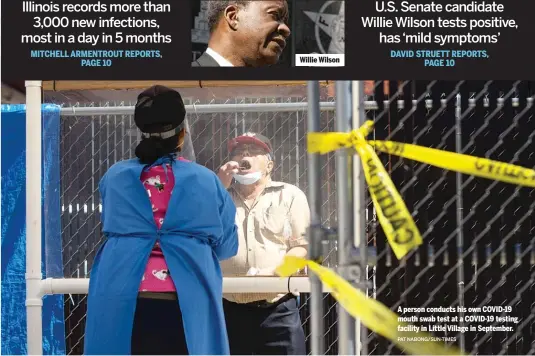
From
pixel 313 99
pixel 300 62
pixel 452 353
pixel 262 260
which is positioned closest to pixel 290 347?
pixel 262 260

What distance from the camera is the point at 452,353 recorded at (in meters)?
5.04

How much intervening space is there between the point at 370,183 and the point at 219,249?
0.81 meters

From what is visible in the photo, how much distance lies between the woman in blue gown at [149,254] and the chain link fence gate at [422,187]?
127 centimetres

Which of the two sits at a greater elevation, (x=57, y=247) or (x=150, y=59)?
(x=150, y=59)

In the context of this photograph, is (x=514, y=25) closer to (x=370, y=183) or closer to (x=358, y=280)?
(x=370, y=183)

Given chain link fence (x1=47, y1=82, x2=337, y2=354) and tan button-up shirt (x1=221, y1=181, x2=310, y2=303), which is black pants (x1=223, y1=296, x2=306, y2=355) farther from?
chain link fence (x1=47, y1=82, x2=337, y2=354)

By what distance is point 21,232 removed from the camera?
5238 millimetres

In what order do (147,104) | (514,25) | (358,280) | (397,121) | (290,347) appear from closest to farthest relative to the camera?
(358,280)
(147,104)
(514,25)
(290,347)
(397,121)

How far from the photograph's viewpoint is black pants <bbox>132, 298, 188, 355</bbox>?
12.1ft

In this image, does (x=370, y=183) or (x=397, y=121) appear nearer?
(x=370, y=183)

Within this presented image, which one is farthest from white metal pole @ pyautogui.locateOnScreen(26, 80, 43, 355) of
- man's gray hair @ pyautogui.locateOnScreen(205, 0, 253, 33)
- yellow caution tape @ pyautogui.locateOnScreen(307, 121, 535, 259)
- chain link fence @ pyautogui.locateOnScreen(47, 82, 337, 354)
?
yellow caution tape @ pyautogui.locateOnScreen(307, 121, 535, 259)

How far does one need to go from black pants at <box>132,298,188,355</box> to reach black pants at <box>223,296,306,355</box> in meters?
1.16

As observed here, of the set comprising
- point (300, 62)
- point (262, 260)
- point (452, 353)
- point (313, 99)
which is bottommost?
point (452, 353)

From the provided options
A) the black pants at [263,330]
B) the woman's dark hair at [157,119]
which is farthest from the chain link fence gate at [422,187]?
the woman's dark hair at [157,119]
